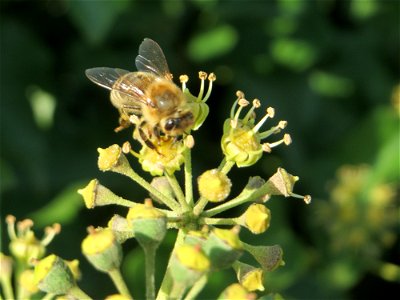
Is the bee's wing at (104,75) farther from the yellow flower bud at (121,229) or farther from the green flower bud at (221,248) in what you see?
the green flower bud at (221,248)

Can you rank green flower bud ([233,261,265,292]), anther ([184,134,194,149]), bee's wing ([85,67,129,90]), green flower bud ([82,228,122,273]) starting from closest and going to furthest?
1. green flower bud ([82,228,122,273])
2. green flower bud ([233,261,265,292])
3. anther ([184,134,194,149])
4. bee's wing ([85,67,129,90])

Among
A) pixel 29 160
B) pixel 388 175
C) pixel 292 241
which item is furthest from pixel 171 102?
pixel 388 175

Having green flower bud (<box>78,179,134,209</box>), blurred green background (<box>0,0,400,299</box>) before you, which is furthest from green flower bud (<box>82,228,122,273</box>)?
blurred green background (<box>0,0,400,299</box>)

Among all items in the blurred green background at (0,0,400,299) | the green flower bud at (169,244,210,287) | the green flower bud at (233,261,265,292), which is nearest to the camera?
the green flower bud at (169,244,210,287)

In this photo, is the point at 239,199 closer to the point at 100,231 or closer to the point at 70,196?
the point at 100,231

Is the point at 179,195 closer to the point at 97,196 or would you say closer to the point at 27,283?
the point at 97,196

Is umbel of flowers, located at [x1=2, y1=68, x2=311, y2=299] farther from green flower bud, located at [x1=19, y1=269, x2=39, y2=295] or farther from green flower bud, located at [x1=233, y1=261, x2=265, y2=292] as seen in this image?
green flower bud, located at [x1=19, y1=269, x2=39, y2=295]

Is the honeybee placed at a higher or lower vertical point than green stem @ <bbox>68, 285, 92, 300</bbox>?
higher
